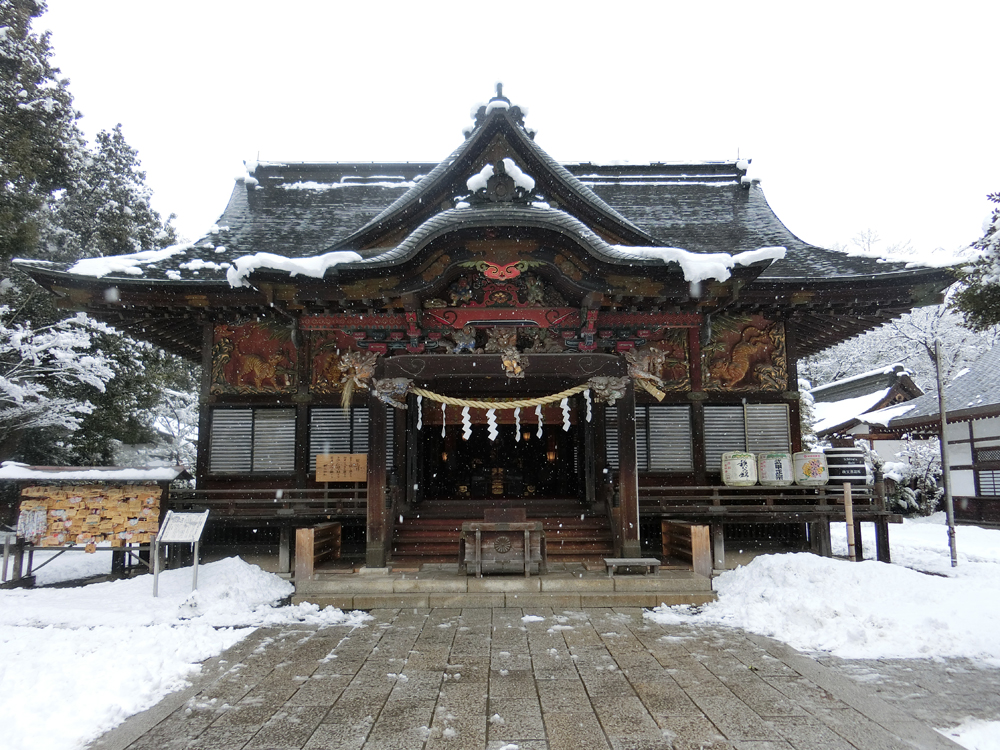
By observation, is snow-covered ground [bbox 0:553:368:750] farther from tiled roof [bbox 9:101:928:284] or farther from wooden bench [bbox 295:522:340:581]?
tiled roof [bbox 9:101:928:284]

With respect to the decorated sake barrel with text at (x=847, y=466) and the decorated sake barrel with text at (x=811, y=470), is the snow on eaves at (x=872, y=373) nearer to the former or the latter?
the decorated sake barrel with text at (x=847, y=466)

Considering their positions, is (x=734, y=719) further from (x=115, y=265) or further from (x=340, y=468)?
(x=115, y=265)

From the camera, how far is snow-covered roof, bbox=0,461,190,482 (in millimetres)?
9359

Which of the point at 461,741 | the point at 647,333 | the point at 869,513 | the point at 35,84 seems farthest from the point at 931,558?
the point at 35,84

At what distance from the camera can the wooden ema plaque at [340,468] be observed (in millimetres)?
11664

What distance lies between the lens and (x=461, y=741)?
14.4 feet

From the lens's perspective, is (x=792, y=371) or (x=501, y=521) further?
(x=792, y=371)

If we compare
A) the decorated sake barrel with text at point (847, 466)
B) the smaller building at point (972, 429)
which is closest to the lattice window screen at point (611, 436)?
the decorated sake barrel with text at point (847, 466)

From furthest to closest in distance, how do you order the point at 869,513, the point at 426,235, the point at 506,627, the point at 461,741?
the point at 869,513 → the point at 426,235 → the point at 506,627 → the point at 461,741

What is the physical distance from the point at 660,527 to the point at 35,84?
65.6ft

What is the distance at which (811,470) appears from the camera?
11.0m

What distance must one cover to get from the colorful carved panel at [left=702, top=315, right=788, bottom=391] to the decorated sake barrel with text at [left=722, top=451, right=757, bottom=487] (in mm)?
1457

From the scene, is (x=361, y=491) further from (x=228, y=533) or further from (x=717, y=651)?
(x=717, y=651)

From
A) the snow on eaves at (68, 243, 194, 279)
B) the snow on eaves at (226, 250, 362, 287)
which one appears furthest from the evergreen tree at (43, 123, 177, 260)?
the snow on eaves at (226, 250, 362, 287)
